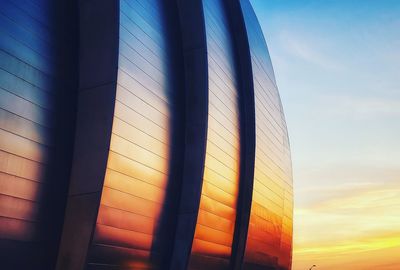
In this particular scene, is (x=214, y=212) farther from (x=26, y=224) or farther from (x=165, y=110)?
(x=26, y=224)

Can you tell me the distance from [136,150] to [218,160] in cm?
502

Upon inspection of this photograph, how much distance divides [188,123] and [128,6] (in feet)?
17.5

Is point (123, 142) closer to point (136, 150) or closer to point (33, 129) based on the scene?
point (136, 150)

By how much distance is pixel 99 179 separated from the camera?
35.9ft

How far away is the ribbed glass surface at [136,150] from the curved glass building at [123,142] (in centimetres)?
5

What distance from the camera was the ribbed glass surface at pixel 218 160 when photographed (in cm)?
1563

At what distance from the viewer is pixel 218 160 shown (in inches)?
662

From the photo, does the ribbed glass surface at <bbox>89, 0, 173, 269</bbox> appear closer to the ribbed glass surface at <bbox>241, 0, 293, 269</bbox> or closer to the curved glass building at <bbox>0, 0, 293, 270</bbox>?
the curved glass building at <bbox>0, 0, 293, 270</bbox>

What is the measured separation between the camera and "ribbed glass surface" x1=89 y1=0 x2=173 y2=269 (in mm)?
11477

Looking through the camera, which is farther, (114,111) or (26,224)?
(114,111)

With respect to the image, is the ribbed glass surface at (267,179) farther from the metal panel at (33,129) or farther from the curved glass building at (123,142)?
the metal panel at (33,129)

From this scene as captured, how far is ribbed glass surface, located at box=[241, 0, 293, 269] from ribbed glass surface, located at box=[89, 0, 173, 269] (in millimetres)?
7045

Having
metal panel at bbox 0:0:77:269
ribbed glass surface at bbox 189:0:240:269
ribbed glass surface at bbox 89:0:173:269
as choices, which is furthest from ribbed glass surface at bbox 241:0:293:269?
→ metal panel at bbox 0:0:77:269

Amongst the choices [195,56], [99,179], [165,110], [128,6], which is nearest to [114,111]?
[99,179]
